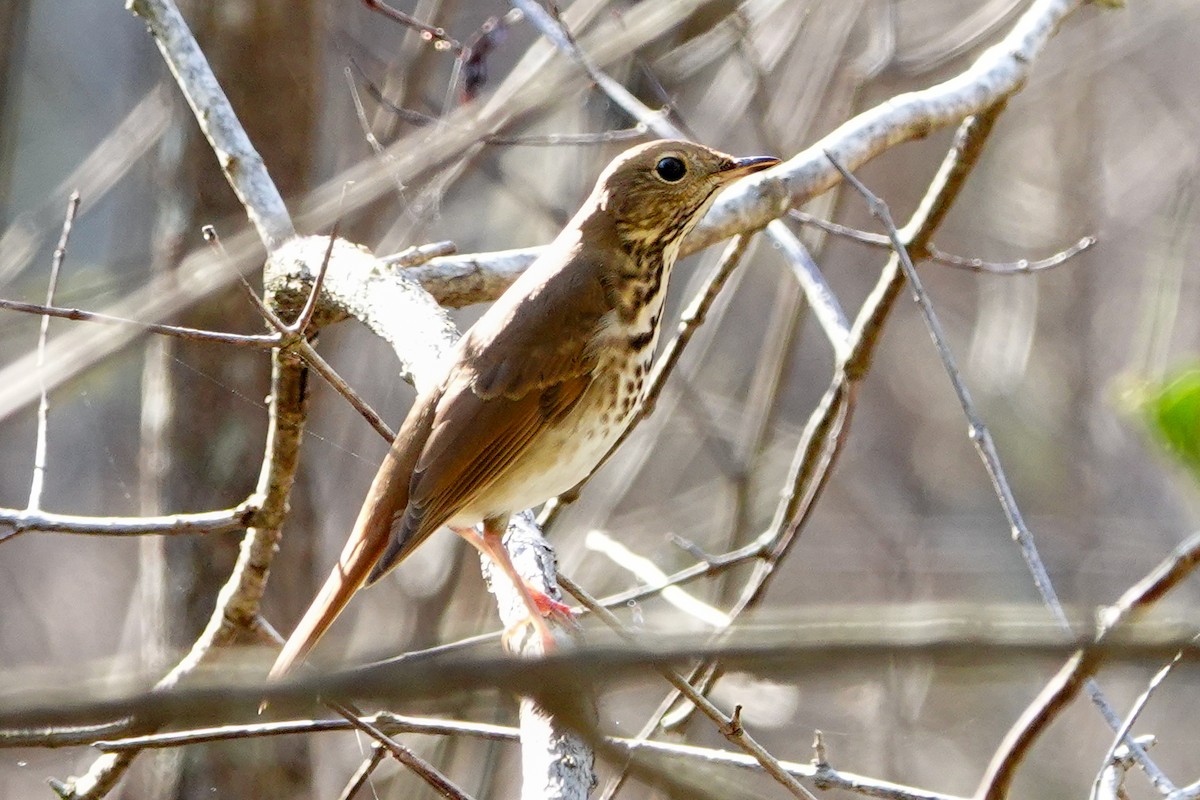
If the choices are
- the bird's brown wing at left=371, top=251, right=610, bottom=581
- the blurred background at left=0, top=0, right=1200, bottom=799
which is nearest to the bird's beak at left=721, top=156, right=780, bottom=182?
the bird's brown wing at left=371, top=251, right=610, bottom=581

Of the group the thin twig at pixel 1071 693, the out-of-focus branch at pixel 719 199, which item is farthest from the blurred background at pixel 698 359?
the thin twig at pixel 1071 693

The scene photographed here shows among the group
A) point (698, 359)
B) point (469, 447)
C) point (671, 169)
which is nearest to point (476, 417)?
point (469, 447)

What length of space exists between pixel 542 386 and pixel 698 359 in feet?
9.80

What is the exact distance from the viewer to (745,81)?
662cm

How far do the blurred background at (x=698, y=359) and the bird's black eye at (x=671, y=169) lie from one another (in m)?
0.71

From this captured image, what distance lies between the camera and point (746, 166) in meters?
3.60

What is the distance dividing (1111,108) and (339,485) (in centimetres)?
543

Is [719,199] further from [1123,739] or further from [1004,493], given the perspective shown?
[1123,739]

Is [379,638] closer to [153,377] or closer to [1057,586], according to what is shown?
[153,377]

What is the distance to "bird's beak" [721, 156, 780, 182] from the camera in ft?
11.6

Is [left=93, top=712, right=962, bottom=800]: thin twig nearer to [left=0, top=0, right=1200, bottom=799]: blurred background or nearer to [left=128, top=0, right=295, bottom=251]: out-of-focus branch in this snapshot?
[left=128, top=0, right=295, bottom=251]: out-of-focus branch

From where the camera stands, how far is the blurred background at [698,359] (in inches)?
215

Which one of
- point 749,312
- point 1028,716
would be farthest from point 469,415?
point 749,312

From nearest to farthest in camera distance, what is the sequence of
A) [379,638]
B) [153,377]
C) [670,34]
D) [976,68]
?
[976,68]
[153,377]
[670,34]
[379,638]
